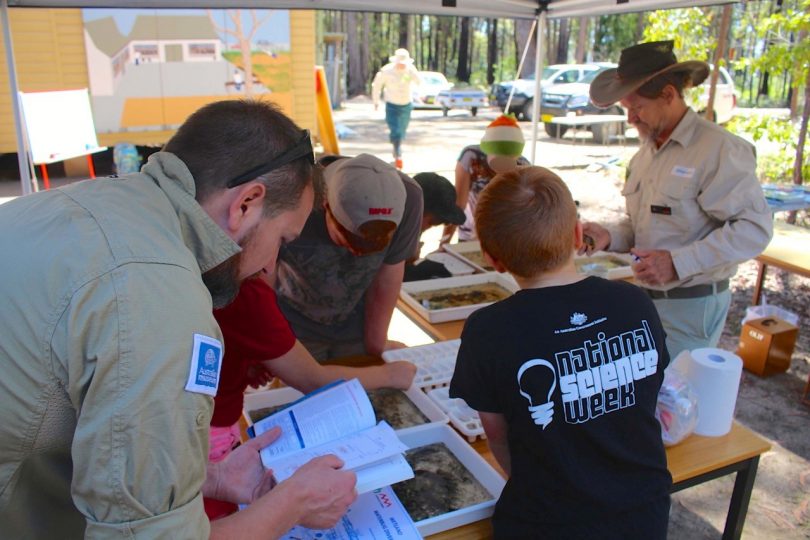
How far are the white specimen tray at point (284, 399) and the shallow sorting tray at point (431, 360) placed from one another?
0.05m

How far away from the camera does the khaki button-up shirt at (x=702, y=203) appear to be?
7.73ft

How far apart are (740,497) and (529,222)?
1122 mm

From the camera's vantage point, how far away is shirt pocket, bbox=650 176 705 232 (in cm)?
247

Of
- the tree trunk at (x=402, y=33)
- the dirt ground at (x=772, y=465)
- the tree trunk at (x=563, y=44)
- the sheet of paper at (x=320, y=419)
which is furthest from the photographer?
the tree trunk at (x=402, y=33)

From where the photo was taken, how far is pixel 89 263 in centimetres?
77

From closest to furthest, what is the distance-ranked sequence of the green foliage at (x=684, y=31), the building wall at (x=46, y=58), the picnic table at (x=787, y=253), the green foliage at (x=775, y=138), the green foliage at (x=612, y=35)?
the picnic table at (x=787, y=253) < the green foliage at (x=775, y=138) < the green foliage at (x=684, y=31) < the building wall at (x=46, y=58) < the green foliage at (x=612, y=35)

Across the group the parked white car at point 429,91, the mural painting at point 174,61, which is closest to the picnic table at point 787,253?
the mural painting at point 174,61

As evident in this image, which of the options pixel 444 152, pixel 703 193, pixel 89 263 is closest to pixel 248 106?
pixel 89 263

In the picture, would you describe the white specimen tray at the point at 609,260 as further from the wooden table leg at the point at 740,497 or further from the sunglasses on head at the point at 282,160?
the sunglasses on head at the point at 282,160

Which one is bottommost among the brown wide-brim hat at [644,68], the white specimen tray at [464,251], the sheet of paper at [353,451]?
the white specimen tray at [464,251]

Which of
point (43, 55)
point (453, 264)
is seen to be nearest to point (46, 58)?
point (43, 55)

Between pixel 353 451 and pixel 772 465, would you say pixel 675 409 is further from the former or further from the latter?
pixel 772 465

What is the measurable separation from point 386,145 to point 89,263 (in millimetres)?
12474

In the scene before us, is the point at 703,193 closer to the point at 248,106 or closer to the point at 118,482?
the point at 248,106
